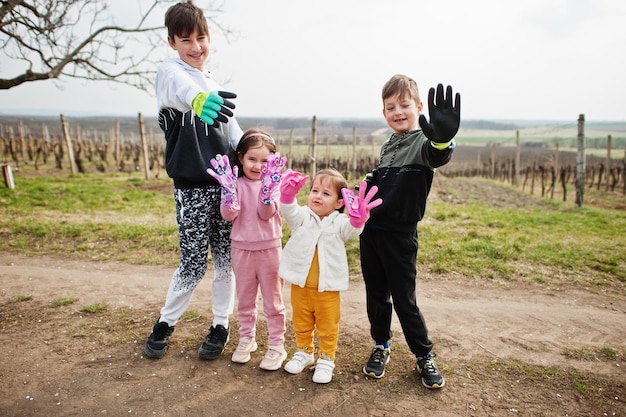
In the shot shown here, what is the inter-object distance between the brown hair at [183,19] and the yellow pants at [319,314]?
5.44 feet

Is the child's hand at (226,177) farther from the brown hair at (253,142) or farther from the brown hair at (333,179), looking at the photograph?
the brown hair at (333,179)

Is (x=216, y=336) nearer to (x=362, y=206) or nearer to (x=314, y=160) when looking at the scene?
(x=362, y=206)

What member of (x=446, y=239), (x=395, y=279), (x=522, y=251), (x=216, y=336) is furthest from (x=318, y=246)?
(x=522, y=251)

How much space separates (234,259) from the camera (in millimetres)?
2682

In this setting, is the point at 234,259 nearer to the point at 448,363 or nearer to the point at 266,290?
the point at 266,290

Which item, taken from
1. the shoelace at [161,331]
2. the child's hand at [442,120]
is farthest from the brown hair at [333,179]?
the shoelace at [161,331]

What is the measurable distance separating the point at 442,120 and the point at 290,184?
89 cm

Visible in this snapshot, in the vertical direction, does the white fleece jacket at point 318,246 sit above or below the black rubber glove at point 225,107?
below

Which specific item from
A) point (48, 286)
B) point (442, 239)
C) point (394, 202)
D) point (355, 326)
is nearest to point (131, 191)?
point (48, 286)

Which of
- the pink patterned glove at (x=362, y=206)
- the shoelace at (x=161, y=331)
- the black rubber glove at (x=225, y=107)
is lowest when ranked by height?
the shoelace at (x=161, y=331)

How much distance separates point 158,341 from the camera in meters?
2.84

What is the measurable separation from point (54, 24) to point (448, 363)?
30.9ft

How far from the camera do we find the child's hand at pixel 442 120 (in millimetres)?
2062

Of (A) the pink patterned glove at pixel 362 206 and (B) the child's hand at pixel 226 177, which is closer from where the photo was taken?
(A) the pink patterned glove at pixel 362 206
